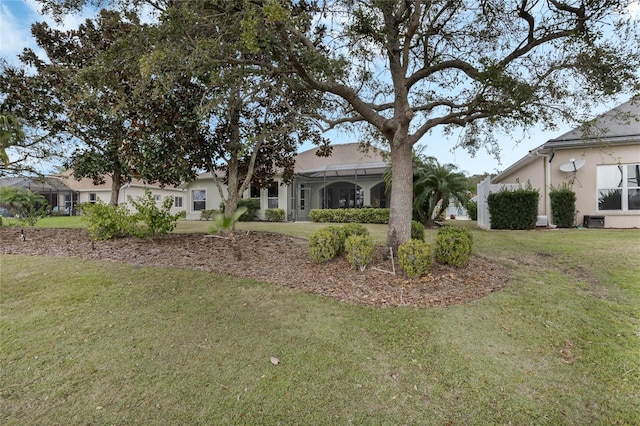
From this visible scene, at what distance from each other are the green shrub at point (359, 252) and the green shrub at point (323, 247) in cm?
47

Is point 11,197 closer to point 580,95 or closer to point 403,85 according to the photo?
point 403,85

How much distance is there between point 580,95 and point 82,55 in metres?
12.0

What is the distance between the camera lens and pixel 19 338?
3.44 m

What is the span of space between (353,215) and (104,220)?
11.4 m

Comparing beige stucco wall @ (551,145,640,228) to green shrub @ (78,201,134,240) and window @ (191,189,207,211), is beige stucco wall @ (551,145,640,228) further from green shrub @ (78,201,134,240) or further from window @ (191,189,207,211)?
window @ (191,189,207,211)

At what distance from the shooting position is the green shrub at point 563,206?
10.9 meters

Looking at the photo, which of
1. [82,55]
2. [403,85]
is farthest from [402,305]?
[82,55]

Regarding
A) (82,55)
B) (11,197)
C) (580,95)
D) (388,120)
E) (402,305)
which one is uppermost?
(82,55)

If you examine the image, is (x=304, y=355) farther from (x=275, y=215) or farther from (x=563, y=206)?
(x=275, y=215)

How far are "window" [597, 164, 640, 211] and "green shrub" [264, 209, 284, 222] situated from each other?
14.6 metres

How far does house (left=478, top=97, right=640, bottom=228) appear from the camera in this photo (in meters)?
10.6

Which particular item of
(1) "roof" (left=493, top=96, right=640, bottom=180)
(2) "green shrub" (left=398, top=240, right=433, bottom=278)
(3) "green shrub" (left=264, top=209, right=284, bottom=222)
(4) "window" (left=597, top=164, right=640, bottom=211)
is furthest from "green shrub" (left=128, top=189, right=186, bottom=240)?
(4) "window" (left=597, top=164, right=640, bottom=211)

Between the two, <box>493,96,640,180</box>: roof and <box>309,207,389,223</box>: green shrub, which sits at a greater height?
<box>493,96,640,180</box>: roof

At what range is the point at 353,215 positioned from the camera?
16516mm
